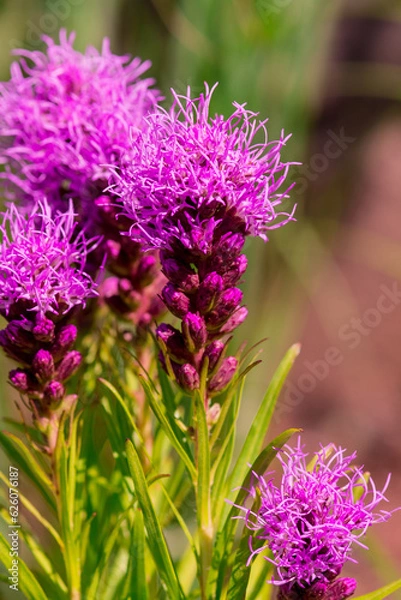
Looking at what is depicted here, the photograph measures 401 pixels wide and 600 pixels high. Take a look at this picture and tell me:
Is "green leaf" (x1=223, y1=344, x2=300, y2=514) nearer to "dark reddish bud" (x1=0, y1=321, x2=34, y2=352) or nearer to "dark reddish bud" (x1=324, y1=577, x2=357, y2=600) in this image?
"dark reddish bud" (x1=324, y1=577, x2=357, y2=600)

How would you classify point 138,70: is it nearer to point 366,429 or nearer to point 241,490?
point 241,490

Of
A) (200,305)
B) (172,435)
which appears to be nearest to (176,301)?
(200,305)

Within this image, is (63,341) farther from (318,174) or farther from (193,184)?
(318,174)

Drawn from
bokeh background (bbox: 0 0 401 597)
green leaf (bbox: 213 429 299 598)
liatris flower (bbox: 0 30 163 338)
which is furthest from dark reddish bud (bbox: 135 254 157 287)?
bokeh background (bbox: 0 0 401 597)

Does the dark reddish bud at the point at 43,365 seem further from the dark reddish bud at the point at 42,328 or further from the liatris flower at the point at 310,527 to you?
the liatris flower at the point at 310,527

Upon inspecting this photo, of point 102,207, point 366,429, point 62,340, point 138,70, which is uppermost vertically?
point 138,70

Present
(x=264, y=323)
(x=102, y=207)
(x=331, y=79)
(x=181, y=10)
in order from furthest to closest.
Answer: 1. (x=331, y=79)
2. (x=264, y=323)
3. (x=181, y=10)
4. (x=102, y=207)

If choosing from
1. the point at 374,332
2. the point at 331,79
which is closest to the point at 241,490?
the point at 374,332
